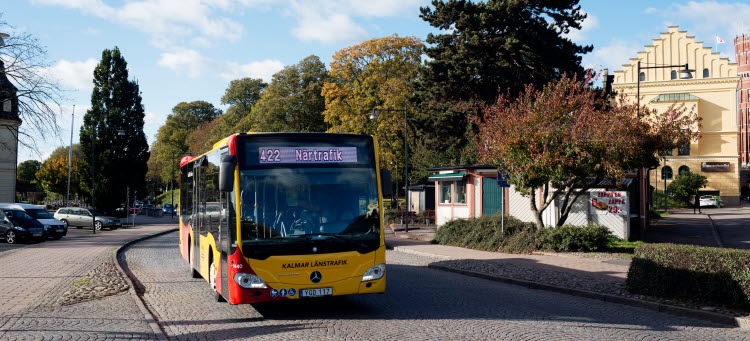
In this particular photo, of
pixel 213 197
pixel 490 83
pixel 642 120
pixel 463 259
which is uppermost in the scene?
pixel 490 83

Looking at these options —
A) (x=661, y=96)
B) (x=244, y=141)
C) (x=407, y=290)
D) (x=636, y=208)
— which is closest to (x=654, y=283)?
(x=407, y=290)

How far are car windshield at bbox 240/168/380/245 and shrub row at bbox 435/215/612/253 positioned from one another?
11493mm

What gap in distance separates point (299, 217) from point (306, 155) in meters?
0.96

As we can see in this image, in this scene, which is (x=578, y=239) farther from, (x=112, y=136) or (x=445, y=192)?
(x=112, y=136)

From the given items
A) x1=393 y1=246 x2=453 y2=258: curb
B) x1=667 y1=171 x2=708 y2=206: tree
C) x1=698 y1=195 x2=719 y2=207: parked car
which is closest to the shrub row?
x1=393 y1=246 x2=453 y2=258: curb

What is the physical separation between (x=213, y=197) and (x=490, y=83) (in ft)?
85.4

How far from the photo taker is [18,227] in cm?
2747

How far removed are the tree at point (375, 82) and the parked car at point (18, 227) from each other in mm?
24277

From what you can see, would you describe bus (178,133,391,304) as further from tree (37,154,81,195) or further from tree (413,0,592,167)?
tree (37,154,81,195)

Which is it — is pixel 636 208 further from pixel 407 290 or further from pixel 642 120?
pixel 407 290

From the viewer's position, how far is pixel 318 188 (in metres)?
9.05

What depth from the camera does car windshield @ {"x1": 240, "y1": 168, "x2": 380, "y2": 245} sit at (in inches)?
346

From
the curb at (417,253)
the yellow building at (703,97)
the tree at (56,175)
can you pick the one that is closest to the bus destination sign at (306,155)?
the curb at (417,253)

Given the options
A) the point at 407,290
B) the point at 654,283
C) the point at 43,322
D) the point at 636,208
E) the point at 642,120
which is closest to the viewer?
the point at 43,322
